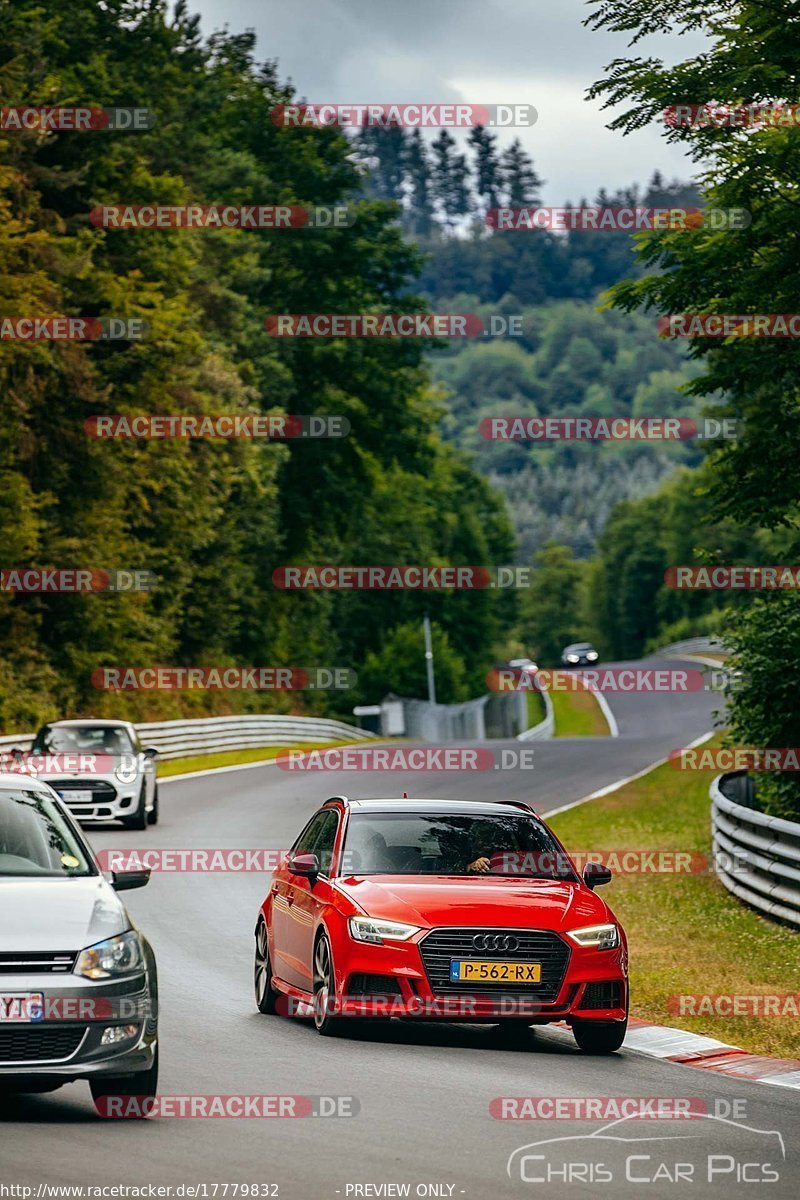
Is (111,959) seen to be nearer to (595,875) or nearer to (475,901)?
(475,901)

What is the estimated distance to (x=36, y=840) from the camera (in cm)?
962

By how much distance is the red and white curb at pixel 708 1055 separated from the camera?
10.6 meters

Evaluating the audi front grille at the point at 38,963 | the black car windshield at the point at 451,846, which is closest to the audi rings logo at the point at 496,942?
the black car windshield at the point at 451,846

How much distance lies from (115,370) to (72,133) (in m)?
6.14

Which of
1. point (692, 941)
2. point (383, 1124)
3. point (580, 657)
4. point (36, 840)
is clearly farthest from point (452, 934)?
point (580, 657)

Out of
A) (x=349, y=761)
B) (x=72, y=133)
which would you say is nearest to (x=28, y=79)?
(x=72, y=133)

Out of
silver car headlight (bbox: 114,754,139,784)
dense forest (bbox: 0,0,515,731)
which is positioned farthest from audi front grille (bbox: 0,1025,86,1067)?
dense forest (bbox: 0,0,515,731)

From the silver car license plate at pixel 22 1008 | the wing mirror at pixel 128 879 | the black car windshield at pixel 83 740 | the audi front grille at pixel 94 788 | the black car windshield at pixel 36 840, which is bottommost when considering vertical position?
the audi front grille at pixel 94 788

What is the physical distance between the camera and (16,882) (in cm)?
894

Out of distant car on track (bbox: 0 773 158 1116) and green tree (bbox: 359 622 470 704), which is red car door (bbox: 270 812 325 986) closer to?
distant car on track (bbox: 0 773 158 1116)

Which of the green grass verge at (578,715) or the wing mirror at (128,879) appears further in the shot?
the green grass verge at (578,715)

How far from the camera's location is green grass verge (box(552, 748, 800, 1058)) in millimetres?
12539

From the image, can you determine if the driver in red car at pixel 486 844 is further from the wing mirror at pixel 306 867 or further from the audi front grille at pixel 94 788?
the audi front grille at pixel 94 788

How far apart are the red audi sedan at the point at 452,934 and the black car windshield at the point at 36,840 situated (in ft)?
6.86
